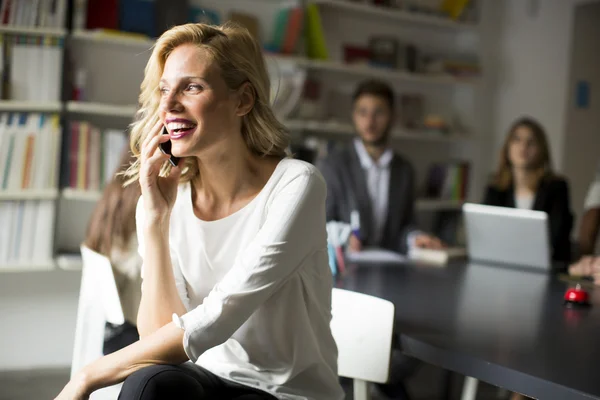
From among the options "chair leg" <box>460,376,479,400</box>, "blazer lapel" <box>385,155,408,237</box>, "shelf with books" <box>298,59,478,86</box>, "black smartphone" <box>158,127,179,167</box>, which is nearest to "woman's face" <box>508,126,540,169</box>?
"blazer lapel" <box>385,155,408,237</box>

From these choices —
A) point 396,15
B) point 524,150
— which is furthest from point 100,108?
point 524,150

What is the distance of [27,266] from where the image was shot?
349 cm

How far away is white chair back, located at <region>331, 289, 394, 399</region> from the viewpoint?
5.71ft

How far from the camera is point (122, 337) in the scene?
7.80 feet

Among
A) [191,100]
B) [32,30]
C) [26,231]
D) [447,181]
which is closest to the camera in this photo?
[191,100]

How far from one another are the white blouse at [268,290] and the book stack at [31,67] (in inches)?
83.5

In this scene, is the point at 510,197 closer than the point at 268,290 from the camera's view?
No

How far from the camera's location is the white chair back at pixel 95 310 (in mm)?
1999

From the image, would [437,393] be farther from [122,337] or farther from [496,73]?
[496,73]

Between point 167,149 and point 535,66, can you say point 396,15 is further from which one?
point 167,149

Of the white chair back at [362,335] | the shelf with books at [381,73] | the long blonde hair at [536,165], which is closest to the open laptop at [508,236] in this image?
the long blonde hair at [536,165]

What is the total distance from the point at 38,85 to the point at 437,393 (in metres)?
2.49

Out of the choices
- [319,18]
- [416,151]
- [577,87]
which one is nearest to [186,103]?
[319,18]

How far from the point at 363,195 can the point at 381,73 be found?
4.24 feet
